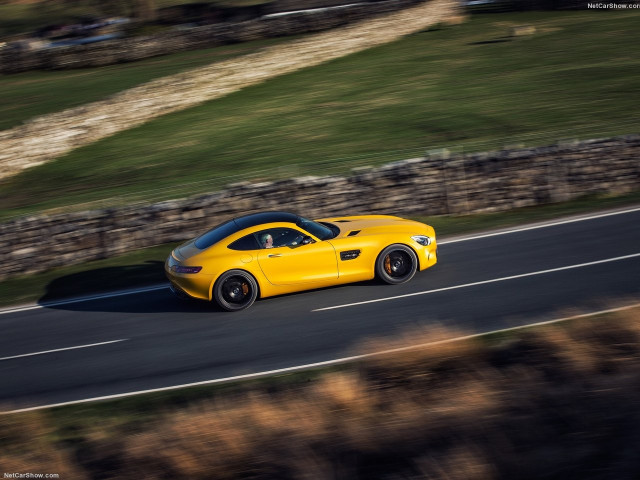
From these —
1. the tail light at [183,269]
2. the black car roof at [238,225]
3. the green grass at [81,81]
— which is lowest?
the tail light at [183,269]

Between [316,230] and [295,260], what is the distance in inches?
28.0

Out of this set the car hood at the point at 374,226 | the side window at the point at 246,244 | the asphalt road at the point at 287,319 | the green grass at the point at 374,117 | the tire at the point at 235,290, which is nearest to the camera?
the asphalt road at the point at 287,319

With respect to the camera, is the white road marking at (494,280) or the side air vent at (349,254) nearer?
the white road marking at (494,280)

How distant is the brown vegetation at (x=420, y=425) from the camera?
6.66 metres

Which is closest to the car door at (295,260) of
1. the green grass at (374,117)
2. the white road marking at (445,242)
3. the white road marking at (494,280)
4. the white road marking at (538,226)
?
the white road marking at (494,280)

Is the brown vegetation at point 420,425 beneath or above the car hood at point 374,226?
beneath

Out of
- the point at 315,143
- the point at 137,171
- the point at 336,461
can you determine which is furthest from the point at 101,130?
the point at 336,461

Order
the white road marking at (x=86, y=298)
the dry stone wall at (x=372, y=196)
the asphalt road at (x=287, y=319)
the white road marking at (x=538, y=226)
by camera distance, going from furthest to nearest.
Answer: the dry stone wall at (x=372, y=196) < the white road marking at (x=538, y=226) < the white road marking at (x=86, y=298) < the asphalt road at (x=287, y=319)

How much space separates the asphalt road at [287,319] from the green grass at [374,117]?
5017 mm

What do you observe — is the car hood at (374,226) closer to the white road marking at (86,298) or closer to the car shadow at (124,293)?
the car shadow at (124,293)

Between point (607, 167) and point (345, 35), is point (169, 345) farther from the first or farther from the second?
point (345, 35)

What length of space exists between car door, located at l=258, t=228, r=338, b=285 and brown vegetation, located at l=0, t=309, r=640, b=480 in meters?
3.33

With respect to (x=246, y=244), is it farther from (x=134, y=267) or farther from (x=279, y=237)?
(x=134, y=267)

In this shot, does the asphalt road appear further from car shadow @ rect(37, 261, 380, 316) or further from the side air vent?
the side air vent
